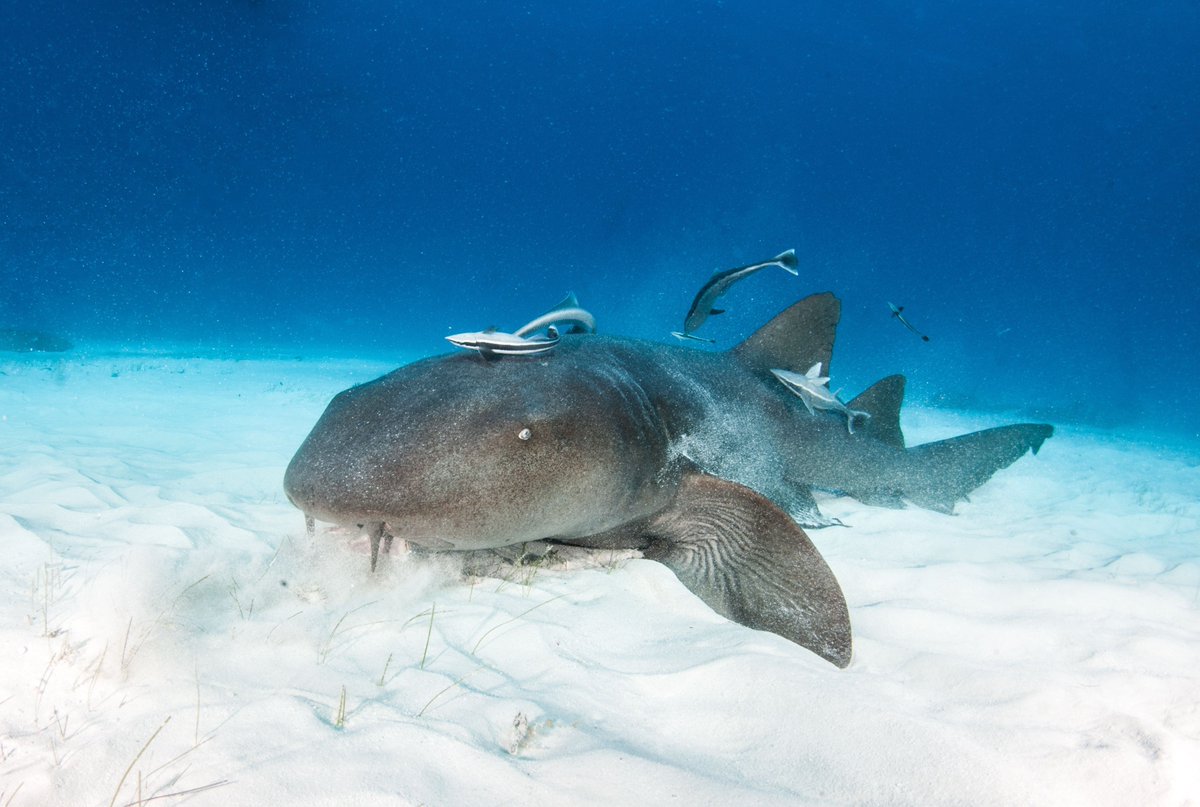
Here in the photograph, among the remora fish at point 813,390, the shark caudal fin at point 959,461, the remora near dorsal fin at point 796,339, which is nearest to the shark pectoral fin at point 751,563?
the remora fish at point 813,390

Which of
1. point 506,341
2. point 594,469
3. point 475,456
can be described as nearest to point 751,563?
point 594,469

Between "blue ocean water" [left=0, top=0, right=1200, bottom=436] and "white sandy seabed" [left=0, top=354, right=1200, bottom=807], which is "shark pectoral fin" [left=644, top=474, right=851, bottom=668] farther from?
"blue ocean water" [left=0, top=0, right=1200, bottom=436]

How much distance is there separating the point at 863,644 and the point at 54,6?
2518 inches

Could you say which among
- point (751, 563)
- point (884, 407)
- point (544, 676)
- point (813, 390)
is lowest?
point (544, 676)

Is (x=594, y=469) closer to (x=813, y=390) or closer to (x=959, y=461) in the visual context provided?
(x=813, y=390)

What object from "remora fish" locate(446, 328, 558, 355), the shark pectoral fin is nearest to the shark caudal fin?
the shark pectoral fin

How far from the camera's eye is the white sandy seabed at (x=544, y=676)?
164 cm

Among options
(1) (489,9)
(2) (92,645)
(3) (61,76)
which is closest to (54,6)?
(3) (61,76)

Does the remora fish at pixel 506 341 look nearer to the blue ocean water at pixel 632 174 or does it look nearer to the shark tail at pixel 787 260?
the shark tail at pixel 787 260

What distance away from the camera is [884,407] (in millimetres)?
5359

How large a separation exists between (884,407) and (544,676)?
4.47m

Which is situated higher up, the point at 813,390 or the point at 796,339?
the point at 796,339

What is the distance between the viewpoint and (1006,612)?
3.18m

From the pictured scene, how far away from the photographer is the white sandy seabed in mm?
1644
